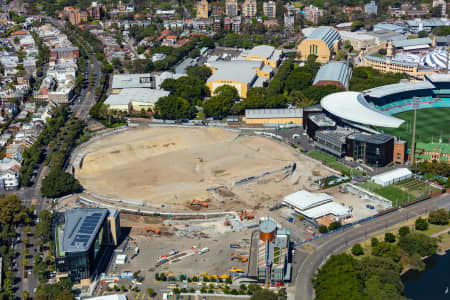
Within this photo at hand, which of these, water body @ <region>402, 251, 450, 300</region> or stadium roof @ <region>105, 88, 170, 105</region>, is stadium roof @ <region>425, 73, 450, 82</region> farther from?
water body @ <region>402, 251, 450, 300</region>

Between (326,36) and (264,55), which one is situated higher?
(326,36)

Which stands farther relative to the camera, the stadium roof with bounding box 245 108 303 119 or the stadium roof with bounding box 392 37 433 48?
the stadium roof with bounding box 392 37 433 48

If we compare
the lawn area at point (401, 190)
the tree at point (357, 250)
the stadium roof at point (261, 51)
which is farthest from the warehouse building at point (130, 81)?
the tree at point (357, 250)

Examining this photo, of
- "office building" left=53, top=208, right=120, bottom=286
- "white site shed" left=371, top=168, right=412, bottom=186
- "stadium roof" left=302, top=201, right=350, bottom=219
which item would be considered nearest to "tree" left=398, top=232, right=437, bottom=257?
"stadium roof" left=302, top=201, right=350, bottom=219

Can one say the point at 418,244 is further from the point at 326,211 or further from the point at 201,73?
the point at 201,73

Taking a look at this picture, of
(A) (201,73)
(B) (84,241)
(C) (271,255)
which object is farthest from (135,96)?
(C) (271,255)

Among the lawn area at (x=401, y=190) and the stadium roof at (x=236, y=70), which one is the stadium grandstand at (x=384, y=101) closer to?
the lawn area at (x=401, y=190)
